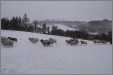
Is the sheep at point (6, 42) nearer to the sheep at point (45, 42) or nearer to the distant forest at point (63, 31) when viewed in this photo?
the distant forest at point (63, 31)

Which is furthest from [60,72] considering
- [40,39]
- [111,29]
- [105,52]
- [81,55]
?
[111,29]

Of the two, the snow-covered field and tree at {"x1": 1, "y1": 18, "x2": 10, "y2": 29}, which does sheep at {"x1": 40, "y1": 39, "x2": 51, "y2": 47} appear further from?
tree at {"x1": 1, "y1": 18, "x2": 10, "y2": 29}

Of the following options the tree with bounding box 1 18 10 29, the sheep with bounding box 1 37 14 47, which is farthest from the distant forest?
the sheep with bounding box 1 37 14 47

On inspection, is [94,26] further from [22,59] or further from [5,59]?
[5,59]

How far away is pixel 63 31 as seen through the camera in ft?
5.09

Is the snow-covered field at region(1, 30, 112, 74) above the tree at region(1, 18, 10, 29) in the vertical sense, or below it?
below

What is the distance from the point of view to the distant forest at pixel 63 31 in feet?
5.06

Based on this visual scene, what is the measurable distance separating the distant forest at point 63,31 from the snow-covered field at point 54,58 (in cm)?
6

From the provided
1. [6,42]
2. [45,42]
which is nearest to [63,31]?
[45,42]

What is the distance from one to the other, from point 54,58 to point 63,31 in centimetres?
33

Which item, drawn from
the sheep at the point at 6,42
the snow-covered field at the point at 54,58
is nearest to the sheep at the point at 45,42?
the snow-covered field at the point at 54,58

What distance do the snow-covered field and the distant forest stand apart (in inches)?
2.3

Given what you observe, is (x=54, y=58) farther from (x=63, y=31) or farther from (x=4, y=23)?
(x=4, y=23)

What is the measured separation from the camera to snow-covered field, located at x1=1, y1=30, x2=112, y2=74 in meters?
1.54
